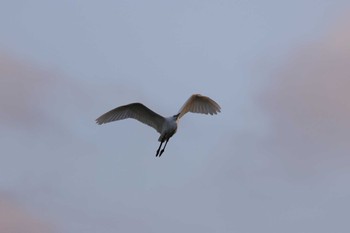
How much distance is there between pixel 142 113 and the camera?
4897 cm

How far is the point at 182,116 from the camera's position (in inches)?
1951

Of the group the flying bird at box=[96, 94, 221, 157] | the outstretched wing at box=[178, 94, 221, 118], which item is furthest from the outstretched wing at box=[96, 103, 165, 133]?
the outstretched wing at box=[178, 94, 221, 118]

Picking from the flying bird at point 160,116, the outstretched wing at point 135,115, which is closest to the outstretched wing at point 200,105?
the flying bird at point 160,116

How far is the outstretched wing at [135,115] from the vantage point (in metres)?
47.8

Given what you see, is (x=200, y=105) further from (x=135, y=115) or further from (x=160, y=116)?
(x=135, y=115)

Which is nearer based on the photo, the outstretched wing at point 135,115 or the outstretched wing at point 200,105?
the outstretched wing at point 135,115

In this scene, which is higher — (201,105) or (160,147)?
(201,105)

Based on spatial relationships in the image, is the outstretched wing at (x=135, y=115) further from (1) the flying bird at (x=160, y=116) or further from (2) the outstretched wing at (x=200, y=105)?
(2) the outstretched wing at (x=200, y=105)

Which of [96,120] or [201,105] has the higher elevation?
[201,105]

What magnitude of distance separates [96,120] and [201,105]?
7034 mm

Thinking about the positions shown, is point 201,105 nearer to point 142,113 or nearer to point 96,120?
point 142,113

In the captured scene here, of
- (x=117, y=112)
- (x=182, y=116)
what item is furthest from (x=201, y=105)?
(x=117, y=112)

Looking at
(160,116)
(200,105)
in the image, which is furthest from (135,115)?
(200,105)

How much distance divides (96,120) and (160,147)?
4227 millimetres
